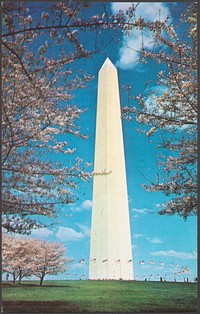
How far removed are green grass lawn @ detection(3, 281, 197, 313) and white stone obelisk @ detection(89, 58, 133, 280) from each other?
1.09ft

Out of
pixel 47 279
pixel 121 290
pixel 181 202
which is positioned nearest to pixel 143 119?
pixel 181 202

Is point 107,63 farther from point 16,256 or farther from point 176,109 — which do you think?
point 16,256

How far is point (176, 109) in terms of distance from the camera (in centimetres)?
503

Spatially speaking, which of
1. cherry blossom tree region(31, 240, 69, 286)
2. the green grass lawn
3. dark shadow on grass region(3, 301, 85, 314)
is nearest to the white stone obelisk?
the green grass lawn

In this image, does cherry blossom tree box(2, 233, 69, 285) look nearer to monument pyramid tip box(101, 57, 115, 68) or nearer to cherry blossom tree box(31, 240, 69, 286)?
cherry blossom tree box(31, 240, 69, 286)

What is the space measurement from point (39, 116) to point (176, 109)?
1.54 metres

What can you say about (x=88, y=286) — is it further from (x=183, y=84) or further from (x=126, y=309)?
(x=183, y=84)

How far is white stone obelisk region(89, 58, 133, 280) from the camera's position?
637 cm

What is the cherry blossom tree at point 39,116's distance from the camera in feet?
14.0

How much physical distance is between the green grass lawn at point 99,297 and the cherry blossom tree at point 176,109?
124cm

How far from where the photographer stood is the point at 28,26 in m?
4.23

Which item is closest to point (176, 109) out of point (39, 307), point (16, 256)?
point (39, 307)

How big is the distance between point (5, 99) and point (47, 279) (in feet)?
9.45

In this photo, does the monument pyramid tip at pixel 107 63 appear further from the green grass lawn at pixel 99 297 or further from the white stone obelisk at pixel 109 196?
the green grass lawn at pixel 99 297
